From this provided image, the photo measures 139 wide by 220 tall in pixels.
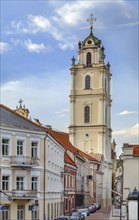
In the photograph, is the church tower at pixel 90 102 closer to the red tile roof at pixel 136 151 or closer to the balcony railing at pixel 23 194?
the red tile roof at pixel 136 151

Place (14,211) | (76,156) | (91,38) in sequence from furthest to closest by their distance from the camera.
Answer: (91,38)
(76,156)
(14,211)

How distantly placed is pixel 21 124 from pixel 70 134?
3060 inches

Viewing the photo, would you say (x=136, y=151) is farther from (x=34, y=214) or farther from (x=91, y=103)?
(x=91, y=103)

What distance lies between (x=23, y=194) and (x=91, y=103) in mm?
81208

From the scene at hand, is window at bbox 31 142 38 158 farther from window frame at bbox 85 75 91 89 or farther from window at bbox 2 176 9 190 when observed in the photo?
window frame at bbox 85 75 91 89

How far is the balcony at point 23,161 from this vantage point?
47.4 metres

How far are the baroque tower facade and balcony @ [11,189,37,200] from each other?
76.5 meters

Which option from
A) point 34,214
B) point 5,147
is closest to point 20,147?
point 5,147

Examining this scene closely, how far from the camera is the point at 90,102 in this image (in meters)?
128

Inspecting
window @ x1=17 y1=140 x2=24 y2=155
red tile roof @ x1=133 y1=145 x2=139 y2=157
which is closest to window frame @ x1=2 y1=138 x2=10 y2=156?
window @ x1=17 y1=140 x2=24 y2=155

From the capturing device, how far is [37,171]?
163 ft

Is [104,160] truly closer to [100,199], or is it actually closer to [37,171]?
[100,199]

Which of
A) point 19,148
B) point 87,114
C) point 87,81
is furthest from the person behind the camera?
point 87,81

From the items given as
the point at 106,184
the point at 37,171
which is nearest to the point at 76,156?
the point at 37,171
